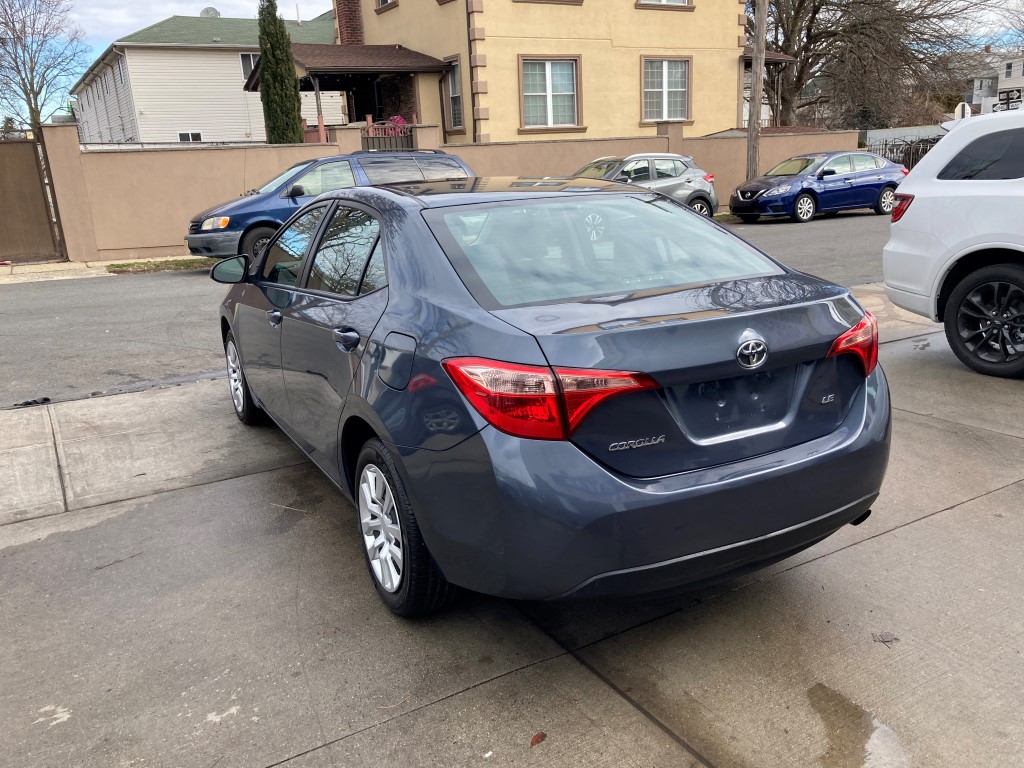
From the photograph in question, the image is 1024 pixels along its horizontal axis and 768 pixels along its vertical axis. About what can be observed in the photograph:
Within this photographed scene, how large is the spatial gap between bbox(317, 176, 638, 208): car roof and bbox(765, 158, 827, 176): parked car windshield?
55.9 feet

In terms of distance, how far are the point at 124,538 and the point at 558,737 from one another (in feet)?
8.42

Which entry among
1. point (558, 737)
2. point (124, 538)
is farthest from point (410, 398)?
point (124, 538)

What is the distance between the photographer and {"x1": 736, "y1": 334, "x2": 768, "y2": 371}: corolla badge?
2619mm

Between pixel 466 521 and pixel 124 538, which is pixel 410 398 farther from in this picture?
pixel 124 538

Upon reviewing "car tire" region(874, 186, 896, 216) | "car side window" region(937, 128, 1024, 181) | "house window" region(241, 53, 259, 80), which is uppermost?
"house window" region(241, 53, 259, 80)

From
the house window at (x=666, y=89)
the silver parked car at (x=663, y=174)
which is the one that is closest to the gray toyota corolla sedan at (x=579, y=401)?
the silver parked car at (x=663, y=174)

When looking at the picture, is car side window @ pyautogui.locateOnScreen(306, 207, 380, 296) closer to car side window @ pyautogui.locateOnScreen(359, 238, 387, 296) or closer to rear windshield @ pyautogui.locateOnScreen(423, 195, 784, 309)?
car side window @ pyautogui.locateOnScreen(359, 238, 387, 296)

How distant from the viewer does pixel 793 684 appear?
2.79 metres

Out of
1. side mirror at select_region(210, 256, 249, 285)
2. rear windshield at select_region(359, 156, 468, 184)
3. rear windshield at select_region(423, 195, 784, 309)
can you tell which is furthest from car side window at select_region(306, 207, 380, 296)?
rear windshield at select_region(359, 156, 468, 184)

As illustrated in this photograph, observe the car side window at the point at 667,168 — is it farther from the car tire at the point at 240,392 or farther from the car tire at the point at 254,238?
the car tire at the point at 240,392

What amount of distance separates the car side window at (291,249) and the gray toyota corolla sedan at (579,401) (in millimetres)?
777

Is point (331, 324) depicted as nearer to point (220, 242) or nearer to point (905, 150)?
point (220, 242)

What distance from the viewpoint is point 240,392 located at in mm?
5641

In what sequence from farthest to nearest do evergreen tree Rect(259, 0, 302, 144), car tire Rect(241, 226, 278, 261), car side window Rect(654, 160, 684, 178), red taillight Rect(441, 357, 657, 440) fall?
evergreen tree Rect(259, 0, 302, 144)
car side window Rect(654, 160, 684, 178)
car tire Rect(241, 226, 278, 261)
red taillight Rect(441, 357, 657, 440)
